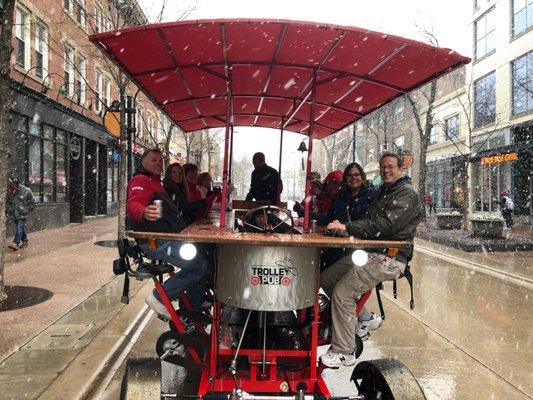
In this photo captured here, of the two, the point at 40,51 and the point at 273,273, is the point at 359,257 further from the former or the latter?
the point at 40,51

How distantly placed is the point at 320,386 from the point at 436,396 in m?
1.39

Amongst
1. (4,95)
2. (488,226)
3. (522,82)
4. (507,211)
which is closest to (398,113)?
(522,82)

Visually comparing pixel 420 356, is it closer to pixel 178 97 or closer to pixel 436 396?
pixel 436 396

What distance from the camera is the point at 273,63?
15.4 ft

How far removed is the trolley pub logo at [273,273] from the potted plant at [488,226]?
14.7 m

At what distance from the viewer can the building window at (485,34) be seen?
28312mm

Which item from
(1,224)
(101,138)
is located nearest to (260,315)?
(1,224)

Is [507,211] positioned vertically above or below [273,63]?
below

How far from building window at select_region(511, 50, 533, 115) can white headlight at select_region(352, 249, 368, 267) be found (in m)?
23.7

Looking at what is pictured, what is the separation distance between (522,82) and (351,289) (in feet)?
82.8

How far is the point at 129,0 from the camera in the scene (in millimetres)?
12633

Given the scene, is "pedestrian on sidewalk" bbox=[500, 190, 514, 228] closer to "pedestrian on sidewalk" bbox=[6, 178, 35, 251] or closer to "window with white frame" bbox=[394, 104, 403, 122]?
"pedestrian on sidewalk" bbox=[6, 178, 35, 251]

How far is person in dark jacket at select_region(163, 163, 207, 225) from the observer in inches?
242

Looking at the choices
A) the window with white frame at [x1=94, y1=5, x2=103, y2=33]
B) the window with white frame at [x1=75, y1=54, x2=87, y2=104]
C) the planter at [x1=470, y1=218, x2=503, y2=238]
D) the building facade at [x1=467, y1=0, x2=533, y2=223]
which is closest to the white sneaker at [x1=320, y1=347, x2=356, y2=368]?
the window with white frame at [x1=94, y1=5, x2=103, y2=33]
